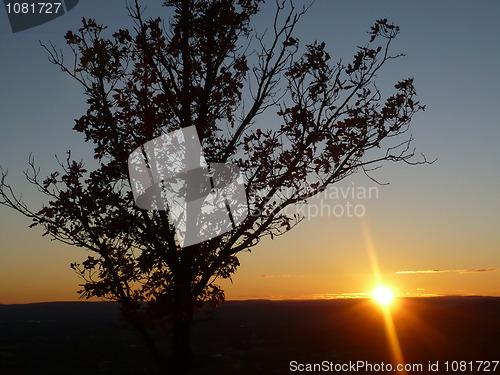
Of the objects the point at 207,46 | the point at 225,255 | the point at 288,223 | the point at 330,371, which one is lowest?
the point at 330,371

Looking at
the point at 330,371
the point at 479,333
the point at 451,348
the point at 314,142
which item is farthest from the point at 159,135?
the point at 479,333

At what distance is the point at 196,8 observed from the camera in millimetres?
18141

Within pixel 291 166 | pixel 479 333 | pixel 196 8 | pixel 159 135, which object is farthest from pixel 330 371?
pixel 479 333

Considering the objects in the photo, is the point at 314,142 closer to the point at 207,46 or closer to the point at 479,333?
the point at 207,46

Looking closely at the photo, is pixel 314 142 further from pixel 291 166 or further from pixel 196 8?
pixel 196 8

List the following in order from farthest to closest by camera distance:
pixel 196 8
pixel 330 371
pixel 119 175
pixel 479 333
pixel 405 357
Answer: pixel 479 333, pixel 405 357, pixel 330 371, pixel 196 8, pixel 119 175

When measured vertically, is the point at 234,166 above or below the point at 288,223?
above

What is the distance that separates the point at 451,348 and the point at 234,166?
32800 millimetres

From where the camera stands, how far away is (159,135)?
56.9 feet

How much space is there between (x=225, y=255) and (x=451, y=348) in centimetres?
3183

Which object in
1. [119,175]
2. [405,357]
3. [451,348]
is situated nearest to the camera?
[119,175]

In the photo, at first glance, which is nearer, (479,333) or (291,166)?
(291,166)

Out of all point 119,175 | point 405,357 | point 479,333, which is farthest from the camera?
point 479,333

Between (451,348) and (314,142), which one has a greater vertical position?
(314,142)
